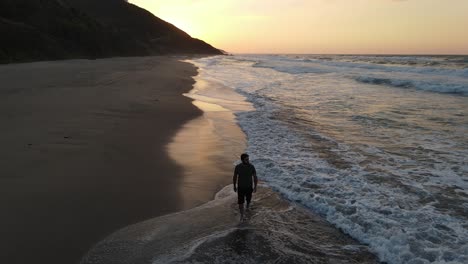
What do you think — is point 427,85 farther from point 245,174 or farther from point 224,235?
point 224,235

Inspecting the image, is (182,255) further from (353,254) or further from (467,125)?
(467,125)

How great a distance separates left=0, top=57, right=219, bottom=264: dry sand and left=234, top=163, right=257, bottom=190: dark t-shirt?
1.20 m

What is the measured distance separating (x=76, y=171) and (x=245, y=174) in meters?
3.42

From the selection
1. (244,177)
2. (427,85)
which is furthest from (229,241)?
(427,85)

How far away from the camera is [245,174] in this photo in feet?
21.8

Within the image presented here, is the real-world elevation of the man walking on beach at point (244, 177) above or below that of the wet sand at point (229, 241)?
above

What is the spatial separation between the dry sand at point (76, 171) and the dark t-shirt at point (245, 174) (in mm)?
1200

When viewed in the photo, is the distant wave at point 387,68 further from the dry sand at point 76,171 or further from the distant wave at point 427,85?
the dry sand at point 76,171

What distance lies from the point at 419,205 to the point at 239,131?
22.9 ft

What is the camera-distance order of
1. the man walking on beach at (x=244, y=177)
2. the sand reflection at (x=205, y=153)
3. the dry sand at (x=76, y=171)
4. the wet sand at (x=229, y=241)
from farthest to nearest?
the sand reflection at (x=205, y=153), the man walking on beach at (x=244, y=177), the dry sand at (x=76, y=171), the wet sand at (x=229, y=241)

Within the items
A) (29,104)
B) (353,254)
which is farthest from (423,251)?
(29,104)

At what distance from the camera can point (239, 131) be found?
43.9ft

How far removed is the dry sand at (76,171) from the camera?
5.42m

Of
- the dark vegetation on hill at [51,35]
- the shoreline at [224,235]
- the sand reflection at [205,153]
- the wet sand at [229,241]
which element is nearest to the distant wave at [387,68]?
the dark vegetation on hill at [51,35]
